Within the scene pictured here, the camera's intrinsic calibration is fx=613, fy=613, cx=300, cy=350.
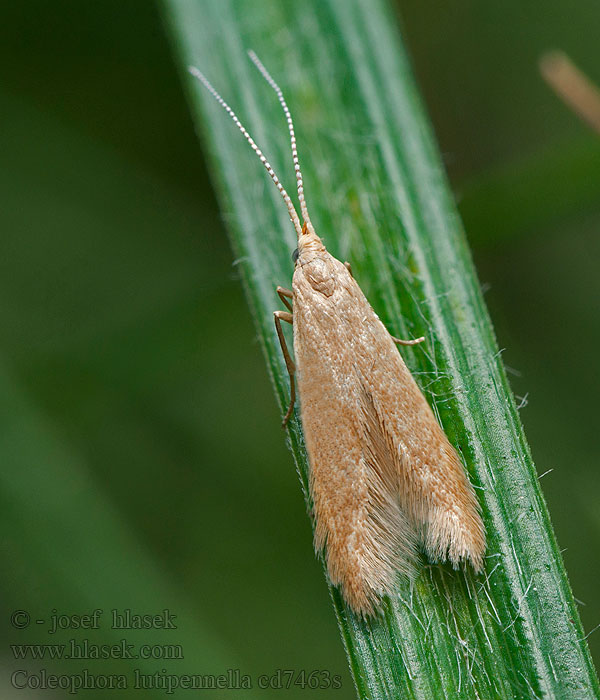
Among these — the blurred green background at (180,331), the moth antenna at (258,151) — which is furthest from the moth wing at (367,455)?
the blurred green background at (180,331)

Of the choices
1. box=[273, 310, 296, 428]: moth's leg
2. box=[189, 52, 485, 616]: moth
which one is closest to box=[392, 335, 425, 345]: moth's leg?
box=[189, 52, 485, 616]: moth

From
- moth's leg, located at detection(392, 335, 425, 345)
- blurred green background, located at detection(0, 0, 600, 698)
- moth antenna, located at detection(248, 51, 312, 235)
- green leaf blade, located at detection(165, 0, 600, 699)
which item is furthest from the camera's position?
blurred green background, located at detection(0, 0, 600, 698)

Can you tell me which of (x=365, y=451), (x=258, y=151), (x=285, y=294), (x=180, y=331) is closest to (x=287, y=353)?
(x=285, y=294)

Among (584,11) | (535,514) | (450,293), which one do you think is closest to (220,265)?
(450,293)

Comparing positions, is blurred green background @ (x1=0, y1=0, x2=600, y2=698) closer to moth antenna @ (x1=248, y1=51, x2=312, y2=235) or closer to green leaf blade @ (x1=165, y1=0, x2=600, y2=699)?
green leaf blade @ (x1=165, y1=0, x2=600, y2=699)

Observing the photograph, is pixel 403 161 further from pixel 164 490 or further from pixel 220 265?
Result: pixel 164 490

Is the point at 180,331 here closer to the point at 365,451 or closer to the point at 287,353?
the point at 287,353
